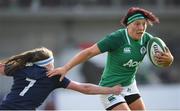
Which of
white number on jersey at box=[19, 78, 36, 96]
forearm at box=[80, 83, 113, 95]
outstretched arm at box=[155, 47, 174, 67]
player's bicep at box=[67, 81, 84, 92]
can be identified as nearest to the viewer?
white number on jersey at box=[19, 78, 36, 96]

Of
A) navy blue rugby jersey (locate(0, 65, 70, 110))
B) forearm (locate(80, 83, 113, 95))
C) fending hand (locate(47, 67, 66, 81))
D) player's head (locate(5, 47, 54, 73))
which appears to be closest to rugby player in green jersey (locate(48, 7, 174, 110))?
forearm (locate(80, 83, 113, 95))

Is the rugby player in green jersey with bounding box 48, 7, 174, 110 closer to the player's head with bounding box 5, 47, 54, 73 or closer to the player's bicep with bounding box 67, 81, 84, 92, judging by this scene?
the player's bicep with bounding box 67, 81, 84, 92

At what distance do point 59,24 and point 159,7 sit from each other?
3268 mm

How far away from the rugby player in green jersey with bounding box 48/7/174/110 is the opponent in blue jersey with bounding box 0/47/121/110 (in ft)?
1.81

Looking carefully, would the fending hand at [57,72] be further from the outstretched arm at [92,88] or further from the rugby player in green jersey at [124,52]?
the rugby player in green jersey at [124,52]

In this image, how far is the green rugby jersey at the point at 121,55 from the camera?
26.1 feet

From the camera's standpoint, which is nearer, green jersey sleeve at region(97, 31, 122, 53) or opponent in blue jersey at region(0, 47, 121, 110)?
opponent in blue jersey at region(0, 47, 121, 110)

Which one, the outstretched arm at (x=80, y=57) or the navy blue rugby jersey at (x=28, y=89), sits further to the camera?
the outstretched arm at (x=80, y=57)

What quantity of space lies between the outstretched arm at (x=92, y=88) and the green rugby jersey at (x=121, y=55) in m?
0.10

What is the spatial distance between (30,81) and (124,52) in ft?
4.10

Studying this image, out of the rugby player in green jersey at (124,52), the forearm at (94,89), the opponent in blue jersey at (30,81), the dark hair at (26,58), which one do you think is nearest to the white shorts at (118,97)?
the rugby player in green jersey at (124,52)

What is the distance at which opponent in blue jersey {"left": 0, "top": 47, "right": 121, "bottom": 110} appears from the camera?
734cm

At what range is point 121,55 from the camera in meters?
8.02

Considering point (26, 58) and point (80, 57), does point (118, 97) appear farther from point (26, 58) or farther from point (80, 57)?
point (26, 58)
